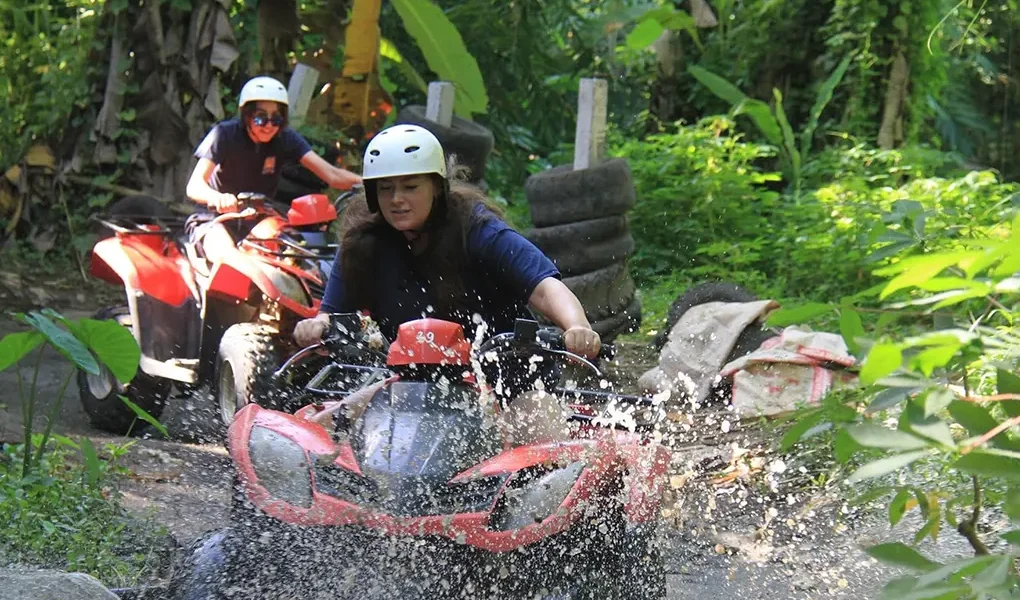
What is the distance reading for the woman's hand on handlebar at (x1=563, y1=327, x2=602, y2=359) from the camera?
3947mm

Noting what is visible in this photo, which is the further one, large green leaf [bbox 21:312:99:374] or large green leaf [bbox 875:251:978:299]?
large green leaf [bbox 21:312:99:374]

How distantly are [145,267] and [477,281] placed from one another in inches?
115

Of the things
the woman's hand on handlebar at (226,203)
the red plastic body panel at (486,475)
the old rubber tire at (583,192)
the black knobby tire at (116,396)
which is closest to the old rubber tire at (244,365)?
the black knobby tire at (116,396)

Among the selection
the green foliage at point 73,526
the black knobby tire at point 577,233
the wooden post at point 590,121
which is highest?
the wooden post at point 590,121

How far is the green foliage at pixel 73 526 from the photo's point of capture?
4.19m

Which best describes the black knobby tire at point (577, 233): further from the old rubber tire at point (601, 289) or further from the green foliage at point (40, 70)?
the green foliage at point (40, 70)

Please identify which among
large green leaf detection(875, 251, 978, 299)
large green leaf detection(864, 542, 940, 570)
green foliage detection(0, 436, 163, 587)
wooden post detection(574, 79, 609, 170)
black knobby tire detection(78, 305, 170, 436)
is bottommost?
black knobby tire detection(78, 305, 170, 436)

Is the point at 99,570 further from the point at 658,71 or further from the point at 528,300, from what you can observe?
the point at 658,71

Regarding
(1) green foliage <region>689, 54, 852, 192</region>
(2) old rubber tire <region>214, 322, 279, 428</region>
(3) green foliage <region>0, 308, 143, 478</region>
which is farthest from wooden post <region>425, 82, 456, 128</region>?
(3) green foliage <region>0, 308, 143, 478</region>

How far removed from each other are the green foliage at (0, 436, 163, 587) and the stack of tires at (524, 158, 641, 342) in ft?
13.2

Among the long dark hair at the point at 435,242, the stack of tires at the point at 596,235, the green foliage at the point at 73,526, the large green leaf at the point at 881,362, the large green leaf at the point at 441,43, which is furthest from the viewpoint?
the large green leaf at the point at 441,43

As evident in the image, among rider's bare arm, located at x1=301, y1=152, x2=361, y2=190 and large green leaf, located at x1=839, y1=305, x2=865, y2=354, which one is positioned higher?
large green leaf, located at x1=839, y1=305, x2=865, y2=354

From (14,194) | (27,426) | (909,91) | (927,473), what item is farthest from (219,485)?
(909,91)

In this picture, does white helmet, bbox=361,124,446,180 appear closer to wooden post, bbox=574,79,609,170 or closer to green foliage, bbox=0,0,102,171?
wooden post, bbox=574,79,609,170
